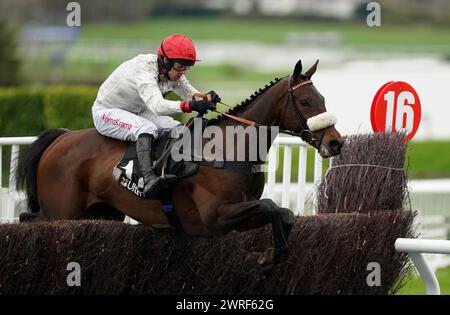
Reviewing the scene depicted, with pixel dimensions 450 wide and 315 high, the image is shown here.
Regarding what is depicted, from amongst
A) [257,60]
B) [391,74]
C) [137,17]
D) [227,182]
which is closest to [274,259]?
[227,182]

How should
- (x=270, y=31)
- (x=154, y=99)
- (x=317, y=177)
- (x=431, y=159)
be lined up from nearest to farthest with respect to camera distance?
(x=154, y=99) < (x=317, y=177) < (x=431, y=159) < (x=270, y=31)

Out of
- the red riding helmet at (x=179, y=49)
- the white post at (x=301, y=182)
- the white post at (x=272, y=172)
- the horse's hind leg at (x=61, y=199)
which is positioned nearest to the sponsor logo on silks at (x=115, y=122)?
the horse's hind leg at (x=61, y=199)

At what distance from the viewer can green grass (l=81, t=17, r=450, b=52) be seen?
4347 cm

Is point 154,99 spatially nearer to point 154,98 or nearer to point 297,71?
point 154,98

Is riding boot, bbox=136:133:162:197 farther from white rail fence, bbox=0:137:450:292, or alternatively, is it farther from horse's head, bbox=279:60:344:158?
white rail fence, bbox=0:137:450:292

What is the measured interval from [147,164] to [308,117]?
1.01 metres

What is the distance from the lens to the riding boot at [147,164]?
6469 millimetres

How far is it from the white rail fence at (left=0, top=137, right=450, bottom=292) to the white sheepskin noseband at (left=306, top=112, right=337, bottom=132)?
1382 mm

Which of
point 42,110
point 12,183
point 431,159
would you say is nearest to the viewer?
point 12,183

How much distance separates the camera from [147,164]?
6562 mm

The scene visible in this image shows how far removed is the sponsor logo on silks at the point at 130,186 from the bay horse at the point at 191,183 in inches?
1.8

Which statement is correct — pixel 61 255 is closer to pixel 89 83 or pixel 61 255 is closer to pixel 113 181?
pixel 113 181

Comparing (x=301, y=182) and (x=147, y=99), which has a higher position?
(x=147, y=99)

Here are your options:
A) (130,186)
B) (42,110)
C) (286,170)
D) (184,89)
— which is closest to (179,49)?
(184,89)
